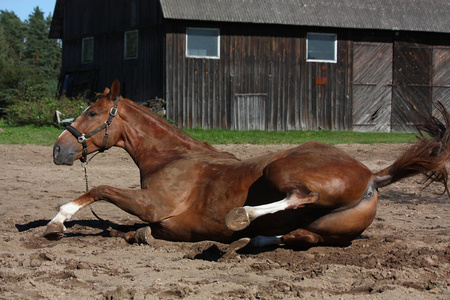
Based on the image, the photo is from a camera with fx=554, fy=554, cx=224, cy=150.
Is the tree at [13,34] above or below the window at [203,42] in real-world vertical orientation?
above

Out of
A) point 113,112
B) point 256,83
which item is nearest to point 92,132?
point 113,112

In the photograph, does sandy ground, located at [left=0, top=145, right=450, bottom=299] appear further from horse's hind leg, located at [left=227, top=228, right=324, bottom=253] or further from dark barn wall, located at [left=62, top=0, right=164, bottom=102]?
dark barn wall, located at [left=62, top=0, right=164, bottom=102]

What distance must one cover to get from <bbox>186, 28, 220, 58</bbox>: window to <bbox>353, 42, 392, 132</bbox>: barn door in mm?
6291

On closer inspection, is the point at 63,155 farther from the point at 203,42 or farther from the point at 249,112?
the point at 249,112

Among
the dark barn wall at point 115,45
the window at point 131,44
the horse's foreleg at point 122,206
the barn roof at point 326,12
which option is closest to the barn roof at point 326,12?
the barn roof at point 326,12

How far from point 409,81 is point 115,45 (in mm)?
13546

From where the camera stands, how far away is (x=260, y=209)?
4.75m

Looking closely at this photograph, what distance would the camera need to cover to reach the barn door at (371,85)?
24328 millimetres

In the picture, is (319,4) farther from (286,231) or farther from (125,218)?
(286,231)

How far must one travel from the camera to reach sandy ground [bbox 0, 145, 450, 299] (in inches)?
165

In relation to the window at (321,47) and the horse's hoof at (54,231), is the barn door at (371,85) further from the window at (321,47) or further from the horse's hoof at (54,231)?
the horse's hoof at (54,231)

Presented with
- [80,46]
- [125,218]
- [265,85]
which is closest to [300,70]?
[265,85]

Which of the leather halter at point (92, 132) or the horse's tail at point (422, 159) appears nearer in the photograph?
the horse's tail at point (422, 159)

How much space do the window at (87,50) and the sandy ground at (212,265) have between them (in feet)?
68.9
